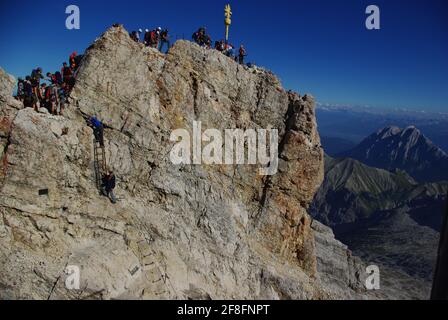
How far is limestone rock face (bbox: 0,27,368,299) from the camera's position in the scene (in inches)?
1199

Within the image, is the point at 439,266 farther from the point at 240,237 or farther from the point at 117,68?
the point at 117,68

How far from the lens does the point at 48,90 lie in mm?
35281

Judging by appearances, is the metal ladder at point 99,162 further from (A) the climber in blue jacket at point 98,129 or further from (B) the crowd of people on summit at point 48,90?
(B) the crowd of people on summit at point 48,90

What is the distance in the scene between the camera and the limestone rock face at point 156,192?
99.9 ft

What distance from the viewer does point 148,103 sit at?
41.1 metres

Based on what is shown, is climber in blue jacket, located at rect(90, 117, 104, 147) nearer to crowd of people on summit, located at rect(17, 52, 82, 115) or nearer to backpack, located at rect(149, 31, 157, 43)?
crowd of people on summit, located at rect(17, 52, 82, 115)

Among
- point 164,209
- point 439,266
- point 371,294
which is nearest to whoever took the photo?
point 439,266

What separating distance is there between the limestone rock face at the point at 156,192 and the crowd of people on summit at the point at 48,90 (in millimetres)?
1116

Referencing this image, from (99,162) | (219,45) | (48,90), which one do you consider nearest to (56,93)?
(48,90)

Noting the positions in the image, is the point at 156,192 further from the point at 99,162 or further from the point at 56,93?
the point at 56,93

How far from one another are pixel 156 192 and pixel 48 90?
51.4 feet

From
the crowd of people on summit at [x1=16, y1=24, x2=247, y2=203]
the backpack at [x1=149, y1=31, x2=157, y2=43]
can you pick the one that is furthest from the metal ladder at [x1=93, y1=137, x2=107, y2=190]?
the backpack at [x1=149, y1=31, x2=157, y2=43]
